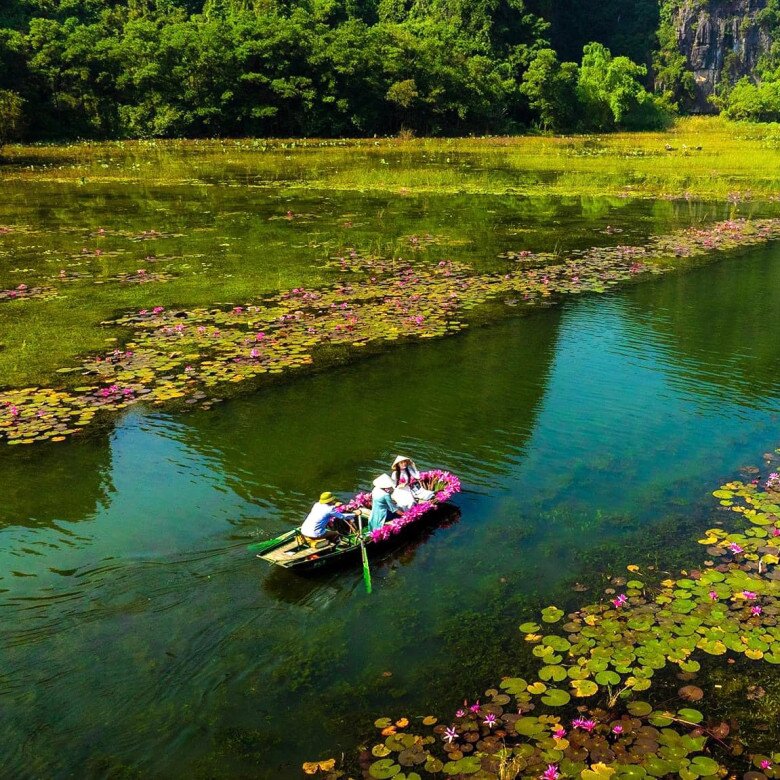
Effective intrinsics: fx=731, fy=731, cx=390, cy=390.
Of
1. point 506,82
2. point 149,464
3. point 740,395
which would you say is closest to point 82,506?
point 149,464

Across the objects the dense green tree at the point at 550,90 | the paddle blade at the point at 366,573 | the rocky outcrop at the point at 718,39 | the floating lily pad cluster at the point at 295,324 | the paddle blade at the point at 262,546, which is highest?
the rocky outcrop at the point at 718,39

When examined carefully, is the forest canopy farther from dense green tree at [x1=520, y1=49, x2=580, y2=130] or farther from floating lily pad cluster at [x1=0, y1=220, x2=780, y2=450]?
floating lily pad cluster at [x1=0, y1=220, x2=780, y2=450]

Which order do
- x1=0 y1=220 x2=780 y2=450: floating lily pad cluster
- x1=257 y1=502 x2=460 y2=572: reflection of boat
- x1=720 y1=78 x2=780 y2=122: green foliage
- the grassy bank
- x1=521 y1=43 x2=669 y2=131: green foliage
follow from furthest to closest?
x1=720 y1=78 x2=780 y2=122: green foliage → x1=521 y1=43 x2=669 y2=131: green foliage → the grassy bank → x1=0 y1=220 x2=780 y2=450: floating lily pad cluster → x1=257 y1=502 x2=460 y2=572: reflection of boat

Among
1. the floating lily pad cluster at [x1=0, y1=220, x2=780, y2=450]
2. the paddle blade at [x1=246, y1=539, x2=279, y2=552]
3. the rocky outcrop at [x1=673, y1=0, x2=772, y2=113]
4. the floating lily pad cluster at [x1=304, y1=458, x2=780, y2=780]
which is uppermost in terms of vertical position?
the rocky outcrop at [x1=673, y1=0, x2=772, y2=113]

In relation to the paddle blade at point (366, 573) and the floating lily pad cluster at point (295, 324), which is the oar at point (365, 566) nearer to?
the paddle blade at point (366, 573)

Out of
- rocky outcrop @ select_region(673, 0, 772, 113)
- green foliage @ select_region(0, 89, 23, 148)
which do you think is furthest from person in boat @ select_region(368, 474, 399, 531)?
rocky outcrop @ select_region(673, 0, 772, 113)

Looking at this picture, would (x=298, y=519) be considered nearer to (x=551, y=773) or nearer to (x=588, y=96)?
(x=551, y=773)

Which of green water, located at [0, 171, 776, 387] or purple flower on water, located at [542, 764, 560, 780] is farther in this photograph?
green water, located at [0, 171, 776, 387]

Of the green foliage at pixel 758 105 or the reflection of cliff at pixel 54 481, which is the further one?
the green foliage at pixel 758 105

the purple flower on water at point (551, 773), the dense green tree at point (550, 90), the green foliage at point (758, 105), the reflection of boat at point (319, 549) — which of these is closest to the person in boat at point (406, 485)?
the reflection of boat at point (319, 549)
